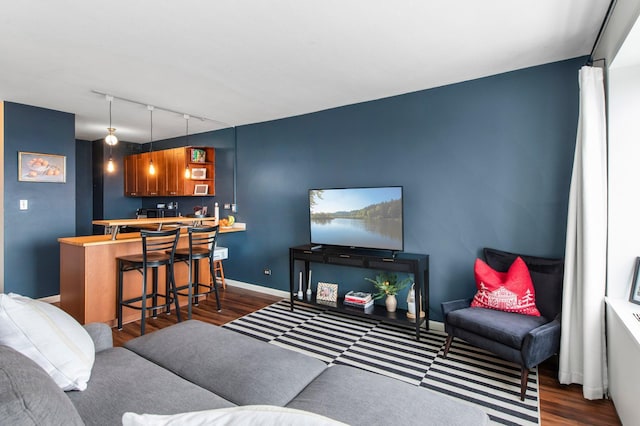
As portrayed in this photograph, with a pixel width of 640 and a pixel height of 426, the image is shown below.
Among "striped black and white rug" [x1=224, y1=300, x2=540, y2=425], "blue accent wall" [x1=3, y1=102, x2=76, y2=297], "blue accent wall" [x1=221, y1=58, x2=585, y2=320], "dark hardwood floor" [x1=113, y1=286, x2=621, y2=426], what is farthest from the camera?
"blue accent wall" [x1=3, y1=102, x2=76, y2=297]

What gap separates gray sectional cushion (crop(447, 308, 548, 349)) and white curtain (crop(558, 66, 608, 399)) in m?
0.28

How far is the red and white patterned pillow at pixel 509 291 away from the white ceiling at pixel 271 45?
69.3 inches

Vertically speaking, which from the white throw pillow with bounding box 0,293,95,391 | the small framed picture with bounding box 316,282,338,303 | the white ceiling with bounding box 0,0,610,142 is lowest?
the small framed picture with bounding box 316,282,338,303

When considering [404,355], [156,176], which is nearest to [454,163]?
[404,355]

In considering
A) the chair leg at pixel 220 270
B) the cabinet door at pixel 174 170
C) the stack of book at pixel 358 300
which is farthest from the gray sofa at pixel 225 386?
the cabinet door at pixel 174 170

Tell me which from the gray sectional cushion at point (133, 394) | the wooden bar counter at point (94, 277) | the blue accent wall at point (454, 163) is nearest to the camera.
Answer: the gray sectional cushion at point (133, 394)

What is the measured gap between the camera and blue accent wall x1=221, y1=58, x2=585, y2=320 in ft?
9.69

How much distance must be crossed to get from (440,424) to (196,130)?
5.37 m

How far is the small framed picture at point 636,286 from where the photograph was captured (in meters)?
2.20

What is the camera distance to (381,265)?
11.4 ft

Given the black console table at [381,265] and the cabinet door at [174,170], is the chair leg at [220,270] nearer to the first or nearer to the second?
the cabinet door at [174,170]

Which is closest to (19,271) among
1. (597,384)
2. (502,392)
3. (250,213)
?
(250,213)

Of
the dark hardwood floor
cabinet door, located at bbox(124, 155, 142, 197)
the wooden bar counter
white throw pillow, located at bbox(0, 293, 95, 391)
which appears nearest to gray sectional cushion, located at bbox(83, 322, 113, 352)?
white throw pillow, located at bbox(0, 293, 95, 391)

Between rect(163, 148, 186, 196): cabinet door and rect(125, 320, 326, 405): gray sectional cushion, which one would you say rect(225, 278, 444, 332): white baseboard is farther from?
rect(125, 320, 326, 405): gray sectional cushion
